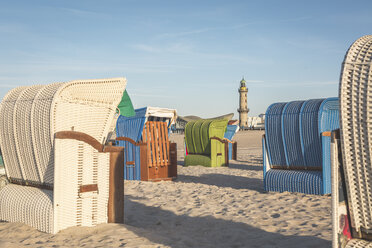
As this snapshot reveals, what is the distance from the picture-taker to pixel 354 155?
9.27ft

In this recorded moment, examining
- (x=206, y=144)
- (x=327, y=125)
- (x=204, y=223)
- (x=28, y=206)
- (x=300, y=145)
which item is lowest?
(x=204, y=223)

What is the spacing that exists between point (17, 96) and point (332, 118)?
6.06 metres

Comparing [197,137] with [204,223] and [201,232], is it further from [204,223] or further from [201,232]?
[201,232]

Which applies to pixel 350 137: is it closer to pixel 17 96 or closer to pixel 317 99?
pixel 17 96

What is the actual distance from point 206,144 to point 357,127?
39.2 feet

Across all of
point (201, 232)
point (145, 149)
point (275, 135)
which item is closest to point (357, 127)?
point (201, 232)

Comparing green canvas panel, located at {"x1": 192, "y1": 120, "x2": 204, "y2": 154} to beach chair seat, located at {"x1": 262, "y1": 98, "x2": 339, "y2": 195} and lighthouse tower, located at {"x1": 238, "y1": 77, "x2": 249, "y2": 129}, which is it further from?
lighthouse tower, located at {"x1": 238, "y1": 77, "x2": 249, "y2": 129}

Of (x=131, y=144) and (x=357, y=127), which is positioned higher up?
(x=357, y=127)

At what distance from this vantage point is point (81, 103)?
4914mm

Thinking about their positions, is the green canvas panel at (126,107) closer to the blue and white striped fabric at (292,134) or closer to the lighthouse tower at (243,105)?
the blue and white striped fabric at (292,134)

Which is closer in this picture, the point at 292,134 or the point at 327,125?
the point at 327,125

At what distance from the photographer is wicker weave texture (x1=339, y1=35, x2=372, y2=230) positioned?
8.92 ft

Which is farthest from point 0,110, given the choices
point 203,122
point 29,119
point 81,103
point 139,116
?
point 203,122

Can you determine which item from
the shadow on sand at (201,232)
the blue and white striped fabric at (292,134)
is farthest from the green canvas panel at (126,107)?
the shadow on sand at (201,232)
